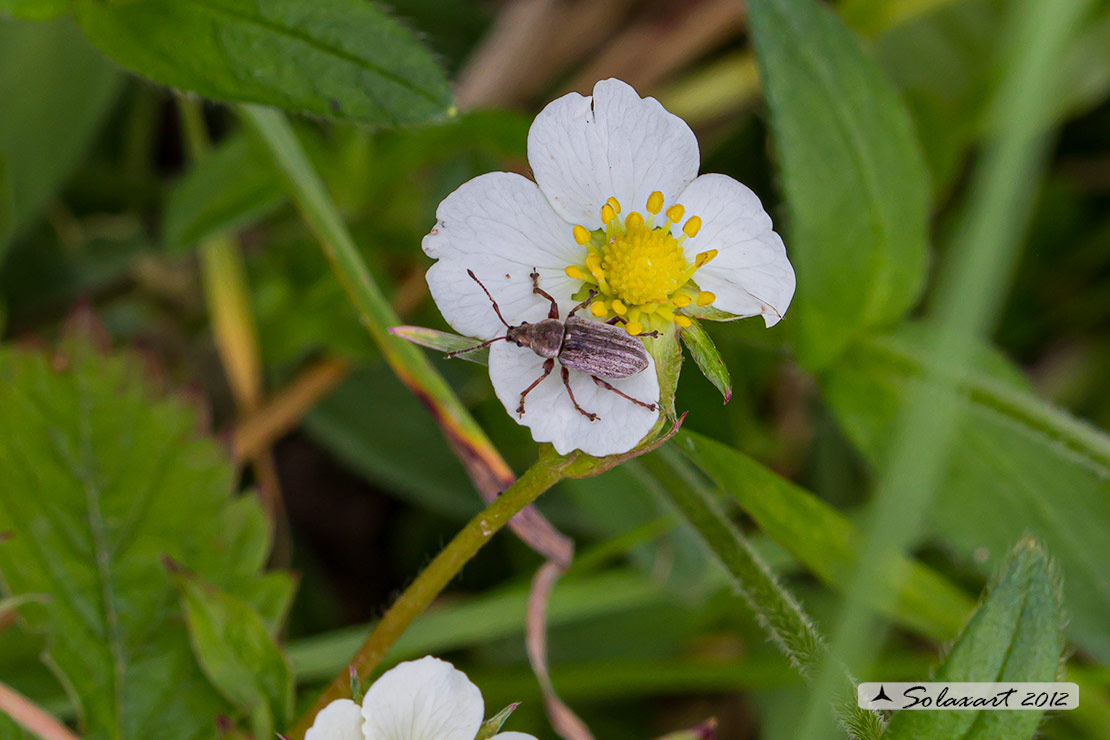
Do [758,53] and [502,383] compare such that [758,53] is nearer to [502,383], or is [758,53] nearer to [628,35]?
[502,383]

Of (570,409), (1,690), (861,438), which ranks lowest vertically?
(1,690)

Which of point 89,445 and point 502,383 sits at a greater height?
point 89,445

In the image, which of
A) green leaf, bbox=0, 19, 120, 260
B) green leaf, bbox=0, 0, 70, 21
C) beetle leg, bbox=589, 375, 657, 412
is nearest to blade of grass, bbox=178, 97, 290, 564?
green leaf, bbox=0, 19, 120, 260

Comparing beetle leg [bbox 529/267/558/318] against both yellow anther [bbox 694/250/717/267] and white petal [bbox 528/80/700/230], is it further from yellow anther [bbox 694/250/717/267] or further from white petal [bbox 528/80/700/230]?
yellow anther [bbox 694/250/717/267]

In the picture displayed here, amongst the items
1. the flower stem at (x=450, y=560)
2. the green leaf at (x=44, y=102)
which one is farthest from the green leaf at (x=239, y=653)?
the green leaf at (x=44, y=102)

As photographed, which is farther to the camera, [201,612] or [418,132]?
[418,132]

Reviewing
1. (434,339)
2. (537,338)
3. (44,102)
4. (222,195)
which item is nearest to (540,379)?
(537,338)

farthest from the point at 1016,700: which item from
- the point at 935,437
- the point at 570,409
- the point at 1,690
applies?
the point at 1,690
